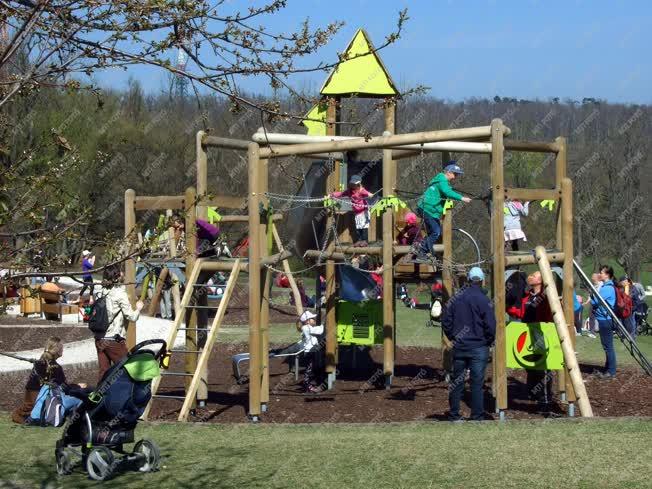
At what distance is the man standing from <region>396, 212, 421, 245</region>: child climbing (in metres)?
0.93

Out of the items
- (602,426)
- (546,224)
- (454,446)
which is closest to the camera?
(454,446)

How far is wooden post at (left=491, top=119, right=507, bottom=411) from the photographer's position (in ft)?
39.4

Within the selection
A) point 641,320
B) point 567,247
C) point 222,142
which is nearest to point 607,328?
point 567,247

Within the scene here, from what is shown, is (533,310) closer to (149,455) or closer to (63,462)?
(149,455)

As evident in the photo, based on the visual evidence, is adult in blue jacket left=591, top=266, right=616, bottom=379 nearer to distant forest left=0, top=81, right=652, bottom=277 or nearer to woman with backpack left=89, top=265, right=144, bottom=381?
woman with backpack left=89, top=265, right=144, bottom=381

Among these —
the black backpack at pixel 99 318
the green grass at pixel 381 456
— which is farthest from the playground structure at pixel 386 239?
the green grass at pixel 381 456

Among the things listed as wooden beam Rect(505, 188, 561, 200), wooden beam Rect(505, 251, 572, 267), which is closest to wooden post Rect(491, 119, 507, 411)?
wooden beam Rect(505, 251, 572, 267)

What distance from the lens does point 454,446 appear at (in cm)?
980

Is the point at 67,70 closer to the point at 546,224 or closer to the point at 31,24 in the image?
the point at 31,24

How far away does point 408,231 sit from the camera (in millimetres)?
15891

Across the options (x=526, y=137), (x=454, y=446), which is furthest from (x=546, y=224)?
(x=454, y=446)

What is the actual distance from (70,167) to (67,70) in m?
0.88

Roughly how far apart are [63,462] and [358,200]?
23.6 feet

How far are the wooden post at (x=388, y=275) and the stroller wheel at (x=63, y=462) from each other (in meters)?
6.39
